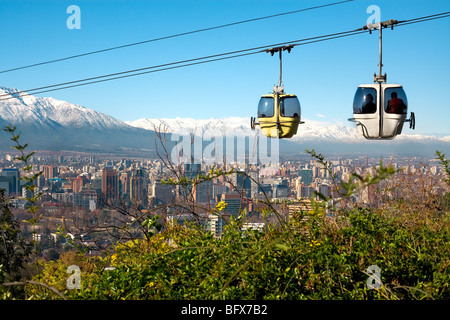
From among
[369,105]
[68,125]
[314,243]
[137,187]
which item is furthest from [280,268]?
[68,125]

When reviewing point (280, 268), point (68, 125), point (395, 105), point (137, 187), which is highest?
point (68, 125)

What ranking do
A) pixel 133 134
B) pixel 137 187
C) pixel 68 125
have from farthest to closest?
1. pixel 68 125
2. pixel 133 134
3. pixel 137 187

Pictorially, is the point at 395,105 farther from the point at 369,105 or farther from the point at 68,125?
the point at 68,125

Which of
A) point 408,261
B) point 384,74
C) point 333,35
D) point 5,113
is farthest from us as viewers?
point 5,113

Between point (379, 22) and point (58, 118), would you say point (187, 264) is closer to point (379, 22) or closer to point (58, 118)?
point (379, 22)

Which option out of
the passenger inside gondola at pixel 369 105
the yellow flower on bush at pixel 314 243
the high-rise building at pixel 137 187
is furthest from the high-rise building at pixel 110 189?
the passenger inside gondola at pixel 369 105

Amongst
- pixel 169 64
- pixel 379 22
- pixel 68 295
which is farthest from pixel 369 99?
pixel 68 295

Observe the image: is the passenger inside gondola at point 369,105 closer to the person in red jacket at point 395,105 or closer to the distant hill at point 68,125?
the person in red jacket at point 395,105
